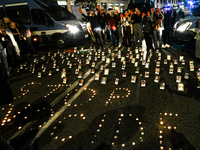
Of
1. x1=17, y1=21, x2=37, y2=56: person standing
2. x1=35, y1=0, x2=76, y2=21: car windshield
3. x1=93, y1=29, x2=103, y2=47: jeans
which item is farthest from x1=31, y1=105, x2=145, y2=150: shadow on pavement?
x1=35, y1=0, x2=76, y2=21: car windshield

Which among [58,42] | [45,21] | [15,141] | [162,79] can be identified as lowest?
[15,141]

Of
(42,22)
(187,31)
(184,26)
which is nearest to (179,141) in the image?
(187,31)

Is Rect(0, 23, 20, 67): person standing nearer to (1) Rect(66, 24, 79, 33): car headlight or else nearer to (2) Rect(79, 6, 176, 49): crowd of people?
(1) Rect(66, 24, 79, 33): car headlight

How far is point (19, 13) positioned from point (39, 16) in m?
1.27

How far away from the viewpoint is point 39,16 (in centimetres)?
927

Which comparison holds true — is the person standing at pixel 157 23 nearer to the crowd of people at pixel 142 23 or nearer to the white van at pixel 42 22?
the crowd of people at pixel 142 23

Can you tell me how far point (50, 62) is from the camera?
23.9 feet

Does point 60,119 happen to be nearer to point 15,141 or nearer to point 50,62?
point 15,141

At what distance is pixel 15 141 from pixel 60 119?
Result: 35.0 inches

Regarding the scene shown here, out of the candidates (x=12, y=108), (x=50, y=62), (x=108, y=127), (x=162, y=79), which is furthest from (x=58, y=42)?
(x=108, y=127)

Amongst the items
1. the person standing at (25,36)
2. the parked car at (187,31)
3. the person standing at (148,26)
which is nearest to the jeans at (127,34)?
the person standing at (148,26)

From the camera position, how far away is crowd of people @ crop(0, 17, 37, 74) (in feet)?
21.1

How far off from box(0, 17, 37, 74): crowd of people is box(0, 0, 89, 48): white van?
1326 millimetres

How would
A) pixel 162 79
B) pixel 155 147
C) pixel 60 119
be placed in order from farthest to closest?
1. pixel 162 79
2. pixel 60 119
3. pixel 155 147
